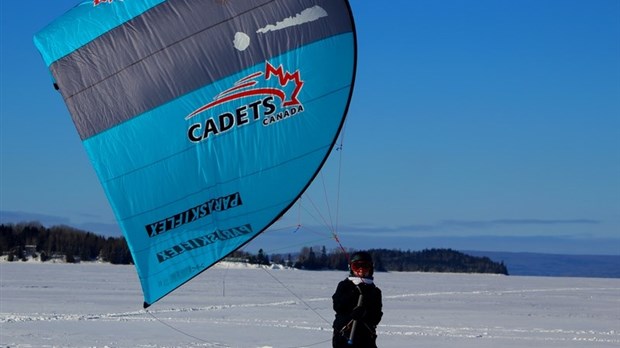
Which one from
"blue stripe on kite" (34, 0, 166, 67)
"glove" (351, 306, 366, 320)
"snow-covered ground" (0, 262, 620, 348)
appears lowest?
"snow-covered ground" (0, 262, 620, 348)

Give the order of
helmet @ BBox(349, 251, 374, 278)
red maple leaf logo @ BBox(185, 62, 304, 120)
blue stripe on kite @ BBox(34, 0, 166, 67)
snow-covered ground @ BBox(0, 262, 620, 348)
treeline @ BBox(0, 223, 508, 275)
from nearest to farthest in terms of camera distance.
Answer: helmet @ BBox(349, 251, 374, 278) < blue stripe on kite @ BBox(34, 0, 166, 67) < red maple leaf logo @ BBox(185, 62, 304, 120) < snow-covered ground @ BBox(0, 262, 620, 348) < treeline @ BBox(0, 223, 508, 275)

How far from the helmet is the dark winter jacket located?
0.22 ft

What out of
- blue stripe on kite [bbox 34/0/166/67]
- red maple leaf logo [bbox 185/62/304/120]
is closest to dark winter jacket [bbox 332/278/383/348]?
red maple leaf logo [bbox 185/62/304/120]

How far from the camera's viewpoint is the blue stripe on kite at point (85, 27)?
23.4ft

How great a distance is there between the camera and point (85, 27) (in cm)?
723

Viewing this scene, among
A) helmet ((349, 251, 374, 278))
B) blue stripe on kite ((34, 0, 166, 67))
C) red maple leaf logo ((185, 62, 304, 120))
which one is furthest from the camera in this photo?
red maple leaf logo ((185, 62, 304, 120))

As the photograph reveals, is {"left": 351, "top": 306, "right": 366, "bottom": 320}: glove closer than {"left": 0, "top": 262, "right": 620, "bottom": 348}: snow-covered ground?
Yes

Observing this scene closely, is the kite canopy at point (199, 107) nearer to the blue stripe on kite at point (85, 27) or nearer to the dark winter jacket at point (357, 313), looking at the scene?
the blue stripe on kite at point (85, 27)

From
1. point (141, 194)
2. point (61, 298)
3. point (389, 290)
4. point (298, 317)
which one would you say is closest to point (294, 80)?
point (141, 194)

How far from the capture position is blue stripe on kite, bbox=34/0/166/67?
714cm

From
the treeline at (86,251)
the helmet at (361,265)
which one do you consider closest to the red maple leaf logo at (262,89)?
the helmet at (361,265)

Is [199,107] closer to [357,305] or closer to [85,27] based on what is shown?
[85,27]

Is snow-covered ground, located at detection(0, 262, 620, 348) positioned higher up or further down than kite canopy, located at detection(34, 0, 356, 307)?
further down

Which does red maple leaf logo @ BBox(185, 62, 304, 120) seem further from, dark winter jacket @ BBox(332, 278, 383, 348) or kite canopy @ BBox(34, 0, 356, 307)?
dark winter jacket @ BBox(332, 278, 383, 348)
